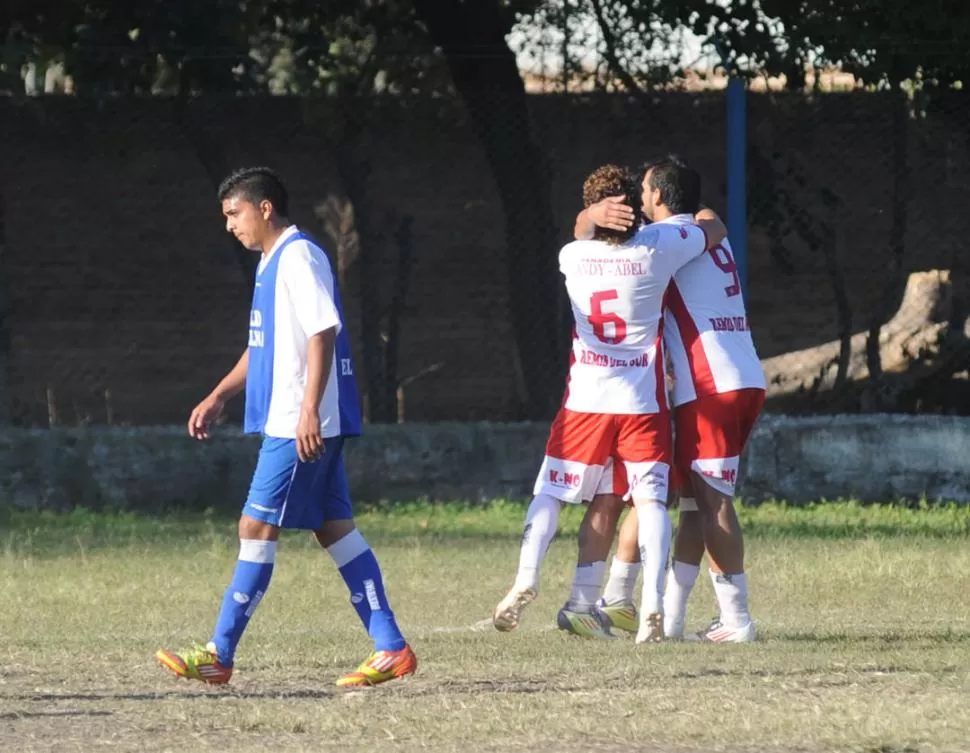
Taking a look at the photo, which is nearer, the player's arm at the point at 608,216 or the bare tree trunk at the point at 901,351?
the player's arm at the point at 608,216

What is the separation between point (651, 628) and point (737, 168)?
5.43 meters

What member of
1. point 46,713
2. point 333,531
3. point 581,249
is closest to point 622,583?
point 581,249

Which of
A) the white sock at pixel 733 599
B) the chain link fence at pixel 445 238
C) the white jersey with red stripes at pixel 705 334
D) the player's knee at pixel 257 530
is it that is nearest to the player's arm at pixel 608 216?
the white jersey with red stripes at pixel 705 334

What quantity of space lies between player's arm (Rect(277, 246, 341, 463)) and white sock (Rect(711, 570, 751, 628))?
193 cm

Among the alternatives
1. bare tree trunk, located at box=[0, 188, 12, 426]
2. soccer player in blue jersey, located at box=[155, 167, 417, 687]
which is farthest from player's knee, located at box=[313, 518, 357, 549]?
bare tree trunk, located at box=[0, 188, 12, 426]

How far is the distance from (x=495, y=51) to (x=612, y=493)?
19.2ft

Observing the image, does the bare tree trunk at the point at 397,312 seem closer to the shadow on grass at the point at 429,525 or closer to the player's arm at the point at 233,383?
the shadow on grass at the point at 429,525

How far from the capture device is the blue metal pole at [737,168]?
12.4 metres

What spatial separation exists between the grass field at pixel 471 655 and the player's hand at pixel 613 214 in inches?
60.3

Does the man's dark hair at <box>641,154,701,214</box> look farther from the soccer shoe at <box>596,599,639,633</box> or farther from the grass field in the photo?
the grass field

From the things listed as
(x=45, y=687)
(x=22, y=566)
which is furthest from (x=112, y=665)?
(x=22, y=566)

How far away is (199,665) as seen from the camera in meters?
6.51

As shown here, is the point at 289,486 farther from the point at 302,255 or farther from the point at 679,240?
the point at 679,240

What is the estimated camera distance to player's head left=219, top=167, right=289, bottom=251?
22.3ft
